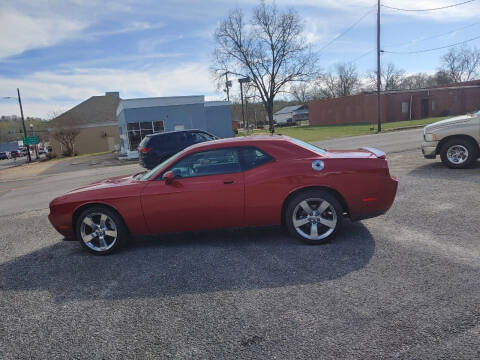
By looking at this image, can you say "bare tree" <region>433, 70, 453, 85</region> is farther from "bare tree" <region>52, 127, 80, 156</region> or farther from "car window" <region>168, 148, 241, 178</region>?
"car window" <region>168, 148, 241, 178</region>

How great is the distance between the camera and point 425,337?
254 cm

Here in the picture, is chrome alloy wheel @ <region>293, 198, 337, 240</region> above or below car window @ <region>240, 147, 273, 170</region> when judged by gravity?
below

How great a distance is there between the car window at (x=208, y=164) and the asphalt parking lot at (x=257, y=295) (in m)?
1.02

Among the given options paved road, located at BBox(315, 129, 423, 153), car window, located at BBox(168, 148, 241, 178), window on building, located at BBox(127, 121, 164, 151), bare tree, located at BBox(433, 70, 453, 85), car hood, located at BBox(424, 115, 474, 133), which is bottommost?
paved road, located at BBox(315, 129, 423, 153)

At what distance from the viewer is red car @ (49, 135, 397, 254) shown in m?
4.42

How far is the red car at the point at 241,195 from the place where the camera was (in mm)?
4418

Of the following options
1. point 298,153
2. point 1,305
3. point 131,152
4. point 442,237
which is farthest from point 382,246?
point 131,152

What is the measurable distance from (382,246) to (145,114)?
2665 centimetres

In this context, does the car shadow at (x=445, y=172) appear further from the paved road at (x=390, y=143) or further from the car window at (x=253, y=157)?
the car window at (x=253, y=157)

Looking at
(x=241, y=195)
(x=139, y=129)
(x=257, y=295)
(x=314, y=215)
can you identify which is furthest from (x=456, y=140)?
(x=139, y=129)

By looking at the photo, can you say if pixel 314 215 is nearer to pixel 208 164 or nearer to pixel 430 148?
pixel 208 164

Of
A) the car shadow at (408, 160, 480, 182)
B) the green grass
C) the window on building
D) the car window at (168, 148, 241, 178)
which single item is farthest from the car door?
the window on building

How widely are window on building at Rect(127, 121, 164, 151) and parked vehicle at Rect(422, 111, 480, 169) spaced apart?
23341 millimetres

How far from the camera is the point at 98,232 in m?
4.72
